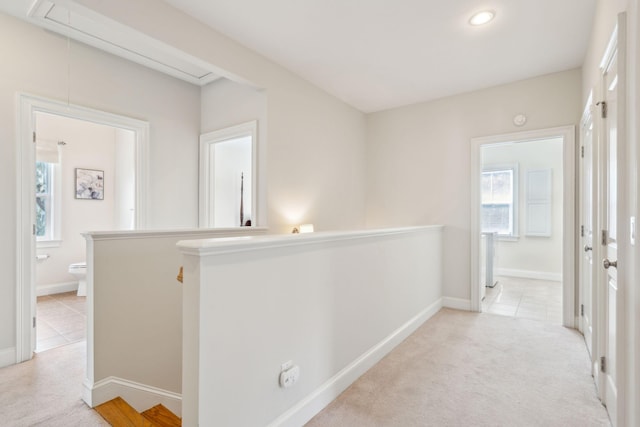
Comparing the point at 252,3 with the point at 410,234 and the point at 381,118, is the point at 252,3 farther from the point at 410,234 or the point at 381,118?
the point at 381,118

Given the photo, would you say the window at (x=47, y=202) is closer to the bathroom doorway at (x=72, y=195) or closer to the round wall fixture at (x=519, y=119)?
the bathroom doorway at (x=72, y=195)

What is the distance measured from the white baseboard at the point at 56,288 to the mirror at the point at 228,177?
2496 millimetres

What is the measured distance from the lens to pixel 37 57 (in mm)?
Result: 2643

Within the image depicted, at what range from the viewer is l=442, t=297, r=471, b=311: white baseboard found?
382 centimetres

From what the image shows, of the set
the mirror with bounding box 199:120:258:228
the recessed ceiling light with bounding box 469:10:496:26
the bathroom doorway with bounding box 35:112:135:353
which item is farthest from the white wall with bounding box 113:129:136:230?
A: the recessed ceiling light with bounding box 469:10:496:26

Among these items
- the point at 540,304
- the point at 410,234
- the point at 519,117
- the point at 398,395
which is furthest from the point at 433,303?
the point at 519,117

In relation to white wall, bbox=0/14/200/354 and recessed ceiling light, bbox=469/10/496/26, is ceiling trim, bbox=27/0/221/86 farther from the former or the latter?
recessed ceiling light, bbox=469/10/496/26

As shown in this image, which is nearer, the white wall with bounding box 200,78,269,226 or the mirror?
the white wall with bounding box 200,78,269,226

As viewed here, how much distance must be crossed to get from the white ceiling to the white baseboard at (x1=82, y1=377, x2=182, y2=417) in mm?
2630

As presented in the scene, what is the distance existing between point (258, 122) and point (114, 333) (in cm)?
214

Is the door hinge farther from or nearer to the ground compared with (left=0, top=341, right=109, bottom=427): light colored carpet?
farther from the ground

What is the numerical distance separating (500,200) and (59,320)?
22.7 feet

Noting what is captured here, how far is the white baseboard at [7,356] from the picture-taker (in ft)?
7.94

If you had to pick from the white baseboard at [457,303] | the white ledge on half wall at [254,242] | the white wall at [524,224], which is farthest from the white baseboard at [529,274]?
the white ledge on half wall at [254,242]
